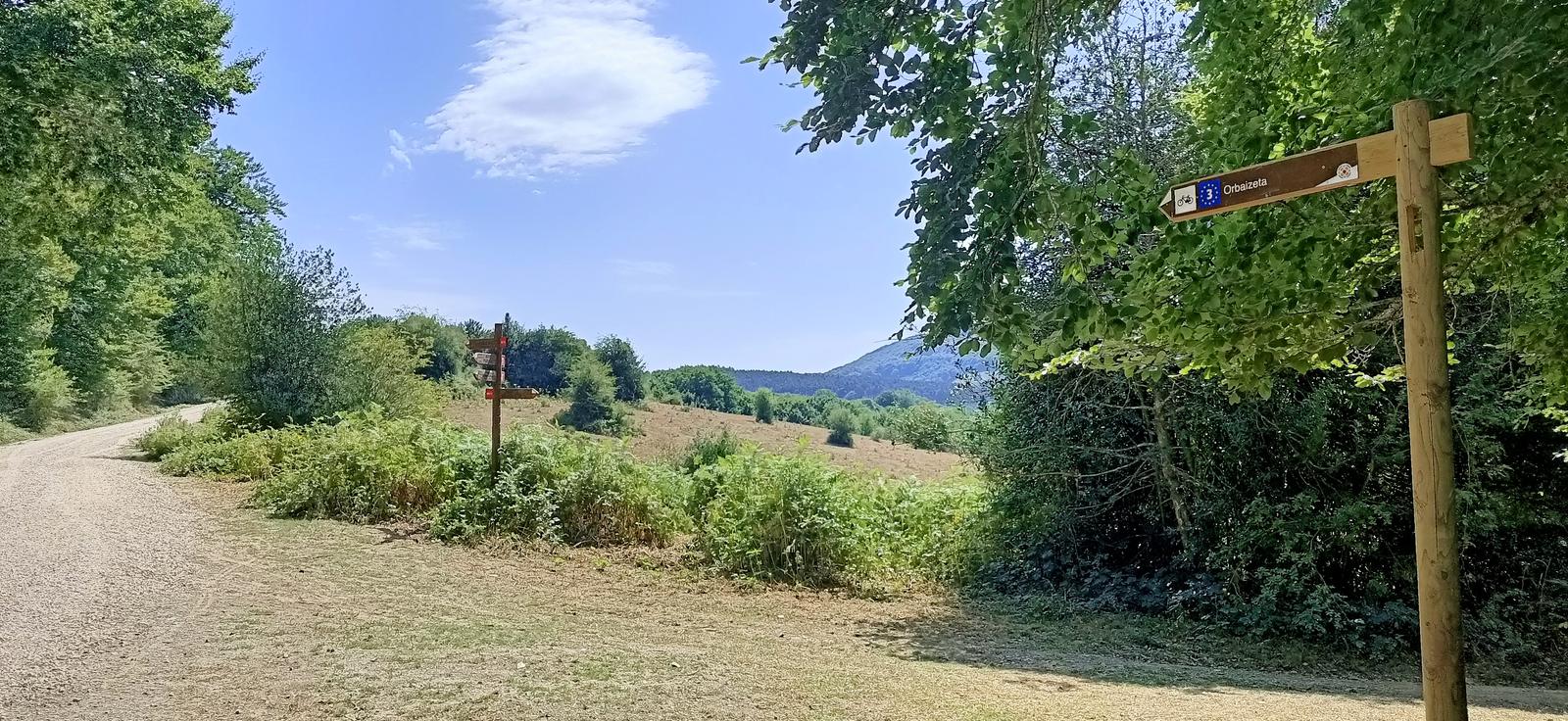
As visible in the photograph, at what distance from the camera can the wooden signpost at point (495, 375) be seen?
10125 millimetres

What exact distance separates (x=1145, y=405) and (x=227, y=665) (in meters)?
7.65

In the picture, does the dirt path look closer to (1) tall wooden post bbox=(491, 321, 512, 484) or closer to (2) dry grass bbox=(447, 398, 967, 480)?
(1) tall wooden post bbox=(491, 321, 512, 484)

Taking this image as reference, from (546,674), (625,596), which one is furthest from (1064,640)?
(546,674)

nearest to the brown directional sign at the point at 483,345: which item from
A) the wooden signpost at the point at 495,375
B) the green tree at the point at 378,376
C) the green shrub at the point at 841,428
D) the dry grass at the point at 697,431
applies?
the wooden signpost at the point at 495,375

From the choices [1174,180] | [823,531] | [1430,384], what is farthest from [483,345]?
[1430,384]

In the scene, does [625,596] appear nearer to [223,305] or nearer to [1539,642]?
[1539,642]

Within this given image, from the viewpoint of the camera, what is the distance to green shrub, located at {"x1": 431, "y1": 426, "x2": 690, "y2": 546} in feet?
Result: 30.9

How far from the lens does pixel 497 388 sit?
10.2 m

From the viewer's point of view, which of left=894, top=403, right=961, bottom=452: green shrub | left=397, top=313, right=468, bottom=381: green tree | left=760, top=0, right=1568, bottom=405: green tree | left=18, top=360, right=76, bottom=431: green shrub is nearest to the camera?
left=760, top=0, right=1568, bottom=405: green tree

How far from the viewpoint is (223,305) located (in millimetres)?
16969

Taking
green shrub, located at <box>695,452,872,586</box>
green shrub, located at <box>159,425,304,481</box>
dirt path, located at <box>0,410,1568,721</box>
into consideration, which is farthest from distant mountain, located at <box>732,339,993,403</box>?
dirt path, located at <box>0,410,1568,721</box>

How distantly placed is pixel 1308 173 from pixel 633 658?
13.6 feet

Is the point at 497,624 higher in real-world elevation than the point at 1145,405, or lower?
lower

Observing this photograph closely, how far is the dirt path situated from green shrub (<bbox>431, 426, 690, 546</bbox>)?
50cm
